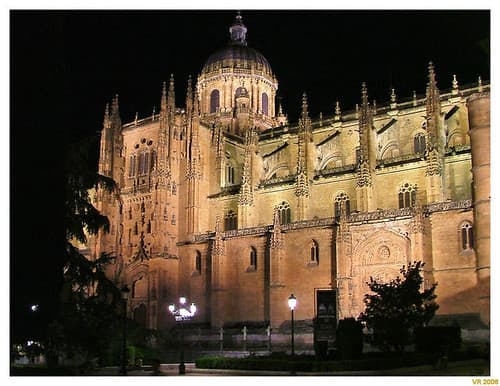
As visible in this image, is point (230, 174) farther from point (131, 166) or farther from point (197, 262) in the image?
point (197, 262)

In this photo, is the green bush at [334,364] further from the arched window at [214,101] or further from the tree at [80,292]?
the arched window at [214,101]

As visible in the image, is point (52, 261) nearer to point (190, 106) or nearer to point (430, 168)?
point (430, 168)

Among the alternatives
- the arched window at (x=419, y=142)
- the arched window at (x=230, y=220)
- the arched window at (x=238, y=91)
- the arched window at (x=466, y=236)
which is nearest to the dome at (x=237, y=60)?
the arched window at (x=238, y=91)

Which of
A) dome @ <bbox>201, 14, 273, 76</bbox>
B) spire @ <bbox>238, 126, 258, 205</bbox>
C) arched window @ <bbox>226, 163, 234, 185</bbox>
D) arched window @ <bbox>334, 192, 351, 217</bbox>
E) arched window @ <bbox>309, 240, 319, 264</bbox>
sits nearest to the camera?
arched window @ <bbox>309, 240, 319, 264</bbox>

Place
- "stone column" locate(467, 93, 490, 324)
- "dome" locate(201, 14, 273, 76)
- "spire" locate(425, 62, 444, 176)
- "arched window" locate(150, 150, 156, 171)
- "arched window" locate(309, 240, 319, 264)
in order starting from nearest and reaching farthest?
"stone column" locate(467, 93, 490, 324) → "arched window" locate(309, 240, 319, 264) → "spire" locate(425, 62, 444, 176) → "arched window" locate(150, 150, 156, 171) → "dome" locate(201, 14, 273, 76)

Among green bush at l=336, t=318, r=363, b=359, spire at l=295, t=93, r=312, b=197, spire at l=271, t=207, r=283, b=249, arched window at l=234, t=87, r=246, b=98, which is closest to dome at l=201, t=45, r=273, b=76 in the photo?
arched window at l=234, t=87, r=246, b=98

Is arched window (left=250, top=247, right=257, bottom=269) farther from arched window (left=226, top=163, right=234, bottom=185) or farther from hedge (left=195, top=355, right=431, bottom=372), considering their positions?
hedge (left=195, top=355, right=431, bottom=372)

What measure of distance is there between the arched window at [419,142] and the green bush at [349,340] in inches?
1091

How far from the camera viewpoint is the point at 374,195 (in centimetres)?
5044

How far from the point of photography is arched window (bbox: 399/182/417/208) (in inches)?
1963

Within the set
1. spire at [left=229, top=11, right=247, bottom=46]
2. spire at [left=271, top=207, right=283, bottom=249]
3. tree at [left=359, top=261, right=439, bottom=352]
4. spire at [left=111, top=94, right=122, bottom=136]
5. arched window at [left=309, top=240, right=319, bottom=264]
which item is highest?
spire at [left=229, top=11, right=247, bottom=46]

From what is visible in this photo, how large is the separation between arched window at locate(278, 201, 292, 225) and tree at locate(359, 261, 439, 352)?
64.4 feet

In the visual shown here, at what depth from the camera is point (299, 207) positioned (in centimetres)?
5300
